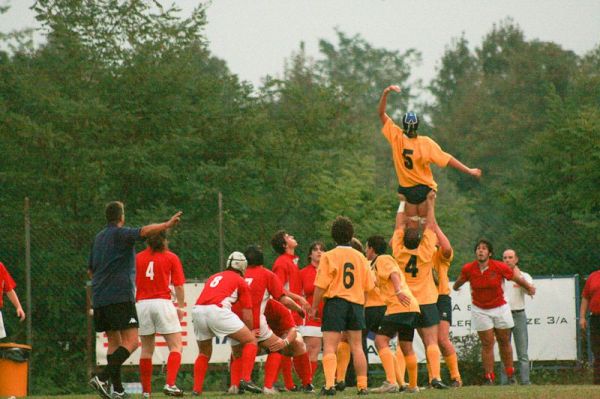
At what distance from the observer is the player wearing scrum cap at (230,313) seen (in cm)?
1459

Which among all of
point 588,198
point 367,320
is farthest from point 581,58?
point 367,320

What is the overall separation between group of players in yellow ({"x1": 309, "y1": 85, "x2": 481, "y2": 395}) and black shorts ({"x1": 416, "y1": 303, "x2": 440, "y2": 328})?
0.01 m

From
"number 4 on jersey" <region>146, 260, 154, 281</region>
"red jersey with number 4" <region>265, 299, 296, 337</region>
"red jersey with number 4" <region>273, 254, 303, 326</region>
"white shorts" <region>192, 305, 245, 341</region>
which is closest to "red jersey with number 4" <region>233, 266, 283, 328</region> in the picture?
"red jersey with number 4" <region>265, 299, 296, 337</region>

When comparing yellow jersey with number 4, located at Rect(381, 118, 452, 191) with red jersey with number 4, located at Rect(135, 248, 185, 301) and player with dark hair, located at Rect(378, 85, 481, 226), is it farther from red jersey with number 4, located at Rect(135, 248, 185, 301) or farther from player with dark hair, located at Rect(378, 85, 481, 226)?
red jersey with number 4, located at Rect(135, 248, 185, 301)

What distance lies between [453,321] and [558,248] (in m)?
2.29

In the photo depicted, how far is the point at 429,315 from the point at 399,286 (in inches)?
47.4

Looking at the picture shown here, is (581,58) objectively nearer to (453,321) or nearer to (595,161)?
(595,161)

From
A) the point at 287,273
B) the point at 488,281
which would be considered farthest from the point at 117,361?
the point at 488,281

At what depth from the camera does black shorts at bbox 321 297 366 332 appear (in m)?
13.7

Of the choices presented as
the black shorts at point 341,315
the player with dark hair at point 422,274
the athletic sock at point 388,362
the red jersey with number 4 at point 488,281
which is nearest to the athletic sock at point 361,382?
the black shorts at point 341,315

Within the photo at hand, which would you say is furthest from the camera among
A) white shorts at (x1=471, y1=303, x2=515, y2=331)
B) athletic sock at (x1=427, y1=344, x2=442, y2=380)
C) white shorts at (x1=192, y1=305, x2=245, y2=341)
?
white shorts at (x1=471, y1=303, x2=515, y2=331)

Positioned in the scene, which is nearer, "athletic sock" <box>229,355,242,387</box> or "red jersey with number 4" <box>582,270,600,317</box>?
"athletic sock" <box>229,355,242,387</box>

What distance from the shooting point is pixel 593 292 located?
59.5 ft

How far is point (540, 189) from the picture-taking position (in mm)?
32156
